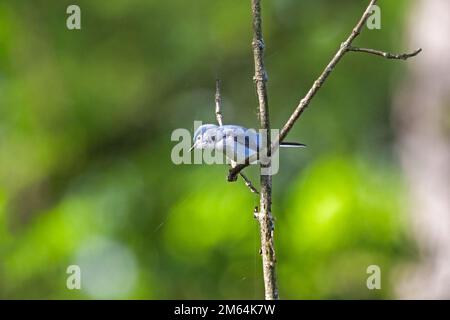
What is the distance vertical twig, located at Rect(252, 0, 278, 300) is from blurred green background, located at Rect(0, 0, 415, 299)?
371 cm

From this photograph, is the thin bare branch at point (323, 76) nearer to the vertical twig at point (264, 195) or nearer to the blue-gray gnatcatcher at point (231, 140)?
the vertical twig at point (264, 195)

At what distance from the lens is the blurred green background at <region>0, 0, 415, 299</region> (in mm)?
6285

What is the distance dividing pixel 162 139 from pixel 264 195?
539cm

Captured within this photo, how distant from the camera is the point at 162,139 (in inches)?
295

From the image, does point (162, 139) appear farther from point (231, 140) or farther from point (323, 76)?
point (323, 76)

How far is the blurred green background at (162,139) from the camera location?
6285 millimetres

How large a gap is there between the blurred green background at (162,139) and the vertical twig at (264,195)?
3705 millimetres

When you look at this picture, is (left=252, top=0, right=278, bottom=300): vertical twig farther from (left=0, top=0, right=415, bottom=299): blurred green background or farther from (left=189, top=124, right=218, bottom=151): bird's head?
(left=0, top=0, right=415, bottom=299): blurred green background

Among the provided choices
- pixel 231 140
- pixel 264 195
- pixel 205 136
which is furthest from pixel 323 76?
pixel 205 136

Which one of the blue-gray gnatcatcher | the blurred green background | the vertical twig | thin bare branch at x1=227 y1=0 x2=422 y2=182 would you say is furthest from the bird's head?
the blurred green background

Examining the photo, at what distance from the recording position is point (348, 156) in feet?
21.0

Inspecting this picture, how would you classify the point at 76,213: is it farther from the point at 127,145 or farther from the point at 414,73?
the point at 414,73

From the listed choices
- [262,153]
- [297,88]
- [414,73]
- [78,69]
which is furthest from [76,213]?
[262,153]

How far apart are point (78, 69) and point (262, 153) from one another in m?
5.60
